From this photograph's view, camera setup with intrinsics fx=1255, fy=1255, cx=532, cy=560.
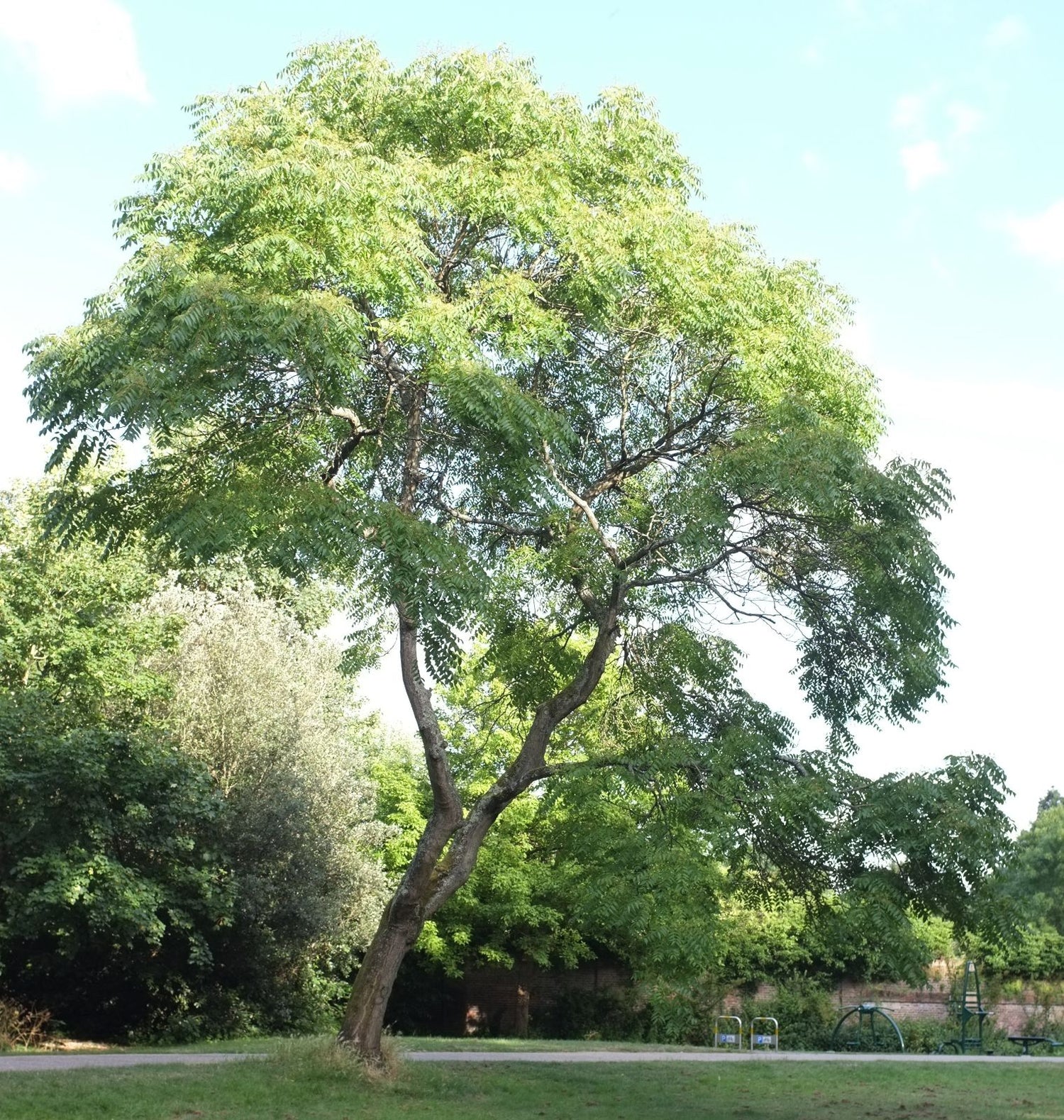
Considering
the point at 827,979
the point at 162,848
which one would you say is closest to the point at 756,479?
the point at 162,848

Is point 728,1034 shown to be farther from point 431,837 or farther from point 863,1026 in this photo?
point 431,837

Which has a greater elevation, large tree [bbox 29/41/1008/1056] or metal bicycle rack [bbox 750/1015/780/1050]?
large tree [bbox 29/41/1008/1056]

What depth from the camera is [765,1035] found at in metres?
23.3

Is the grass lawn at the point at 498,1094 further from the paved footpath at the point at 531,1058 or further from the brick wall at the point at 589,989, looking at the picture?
the brick wall at the point at 589,989

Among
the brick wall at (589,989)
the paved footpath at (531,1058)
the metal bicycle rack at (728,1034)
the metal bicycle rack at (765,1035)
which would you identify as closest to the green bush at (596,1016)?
the brick wall at (589,989)

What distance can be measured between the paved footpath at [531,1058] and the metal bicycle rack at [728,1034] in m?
2.47

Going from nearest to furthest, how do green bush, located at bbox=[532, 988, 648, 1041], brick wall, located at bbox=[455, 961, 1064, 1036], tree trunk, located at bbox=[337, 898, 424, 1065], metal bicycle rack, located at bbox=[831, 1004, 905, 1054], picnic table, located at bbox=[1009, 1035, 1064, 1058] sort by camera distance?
tree trunk, located at bbox=[337, 898, 424, 1065] → picnic table, located at bbox=[1009, 1035, 1064, 1058] → metal bicycle rack, located at bbox=[831, 1004, 905, 1054] → brick wall, located at bbox=[455, 961, 1064, 1036] → green bush, located at bbox=[532, 988, 648, 1041]

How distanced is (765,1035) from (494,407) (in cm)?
1628

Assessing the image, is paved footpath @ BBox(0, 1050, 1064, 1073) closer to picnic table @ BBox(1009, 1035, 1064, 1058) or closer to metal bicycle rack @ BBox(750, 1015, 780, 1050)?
picnic table @ BBox(1009, 1035, 1064, 1058)

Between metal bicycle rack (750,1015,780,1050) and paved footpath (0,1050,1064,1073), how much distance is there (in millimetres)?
2203

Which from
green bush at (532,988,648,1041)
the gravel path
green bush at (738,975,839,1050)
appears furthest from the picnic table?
green bush at (532,988,648,1041)

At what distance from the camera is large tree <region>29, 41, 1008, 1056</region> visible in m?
11.4

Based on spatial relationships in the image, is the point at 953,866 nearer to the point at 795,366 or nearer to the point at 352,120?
the point at 795,366

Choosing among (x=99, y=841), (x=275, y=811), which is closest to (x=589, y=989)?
(x=275, y=811)
